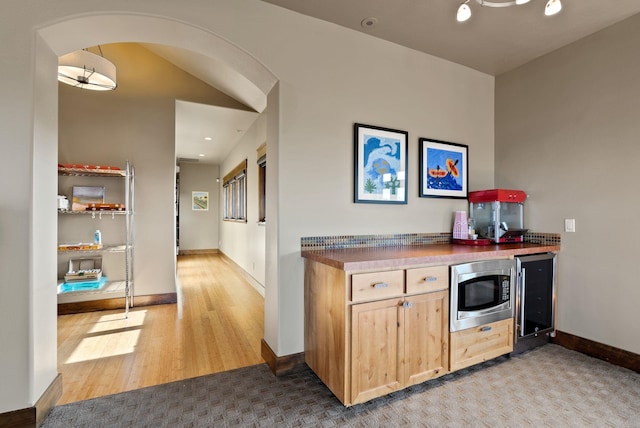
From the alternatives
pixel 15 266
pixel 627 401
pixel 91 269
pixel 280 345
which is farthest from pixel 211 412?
pixel 91 269

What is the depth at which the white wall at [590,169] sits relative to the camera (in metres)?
2.46

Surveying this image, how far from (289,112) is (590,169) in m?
2.72

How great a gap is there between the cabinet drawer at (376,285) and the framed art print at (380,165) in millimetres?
842

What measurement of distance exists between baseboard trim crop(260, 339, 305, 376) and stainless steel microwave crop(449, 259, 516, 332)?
1174 mm

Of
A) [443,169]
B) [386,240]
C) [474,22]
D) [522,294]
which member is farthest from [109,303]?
[474,22]

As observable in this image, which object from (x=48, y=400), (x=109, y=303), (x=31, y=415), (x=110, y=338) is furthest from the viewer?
(x=109, y=303)

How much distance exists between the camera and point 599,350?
259 cm

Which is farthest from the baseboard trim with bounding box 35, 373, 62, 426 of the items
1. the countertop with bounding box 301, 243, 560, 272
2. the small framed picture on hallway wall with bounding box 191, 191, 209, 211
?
the small framed picture on hallway wall with bounding box 191, 191, 209, 211

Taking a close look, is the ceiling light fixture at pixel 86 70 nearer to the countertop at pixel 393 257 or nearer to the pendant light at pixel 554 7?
the countertop at pixel 393 257

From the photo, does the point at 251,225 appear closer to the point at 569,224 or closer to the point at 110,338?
the point at 110,338

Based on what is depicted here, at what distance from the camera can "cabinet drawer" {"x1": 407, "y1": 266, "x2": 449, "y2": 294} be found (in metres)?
2.02

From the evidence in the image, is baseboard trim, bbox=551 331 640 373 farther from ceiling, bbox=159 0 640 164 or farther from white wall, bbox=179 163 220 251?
white wall, bbox=179 163 220 251

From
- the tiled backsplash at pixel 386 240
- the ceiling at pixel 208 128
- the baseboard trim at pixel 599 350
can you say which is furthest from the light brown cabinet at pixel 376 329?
the ceiling at pixel 208 128

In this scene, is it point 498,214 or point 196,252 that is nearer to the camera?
point 498,214
